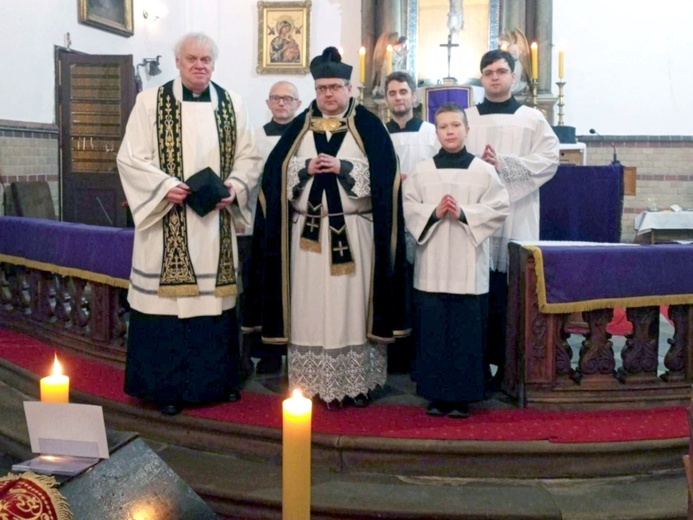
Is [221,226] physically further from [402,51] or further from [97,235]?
[402,51]

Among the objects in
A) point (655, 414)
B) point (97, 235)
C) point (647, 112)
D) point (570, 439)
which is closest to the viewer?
point (570, 439)

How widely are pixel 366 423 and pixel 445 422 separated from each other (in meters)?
0.37

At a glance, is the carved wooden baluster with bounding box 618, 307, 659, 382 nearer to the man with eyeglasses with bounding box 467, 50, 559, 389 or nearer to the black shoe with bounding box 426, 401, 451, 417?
the man with eyeglasses with bounding box 467, 50, 559, 389

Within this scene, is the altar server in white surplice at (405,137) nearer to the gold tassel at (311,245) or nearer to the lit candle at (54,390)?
the gold tassel at (311,245)

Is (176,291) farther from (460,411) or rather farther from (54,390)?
(54,390)

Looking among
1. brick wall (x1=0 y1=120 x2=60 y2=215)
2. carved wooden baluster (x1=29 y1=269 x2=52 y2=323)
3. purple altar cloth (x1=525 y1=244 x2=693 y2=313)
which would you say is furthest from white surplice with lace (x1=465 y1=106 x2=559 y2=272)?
brick wall (x1=0 y1=120 x2=60 y2=215)

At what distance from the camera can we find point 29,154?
321 inches

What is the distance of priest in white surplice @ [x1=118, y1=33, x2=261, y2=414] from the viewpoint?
12.8 ft

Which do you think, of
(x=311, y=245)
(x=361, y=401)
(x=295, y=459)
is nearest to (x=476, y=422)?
(x=361, y=401)

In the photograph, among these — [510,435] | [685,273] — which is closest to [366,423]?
[510,435]

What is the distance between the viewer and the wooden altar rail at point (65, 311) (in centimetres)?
491

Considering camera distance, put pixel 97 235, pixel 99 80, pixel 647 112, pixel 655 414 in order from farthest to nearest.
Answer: pixel 647 112
pixel 99 80
pixel 97 235
pixel 655 414

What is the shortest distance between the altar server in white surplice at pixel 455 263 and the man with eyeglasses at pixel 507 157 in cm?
47

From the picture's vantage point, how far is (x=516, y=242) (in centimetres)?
414
